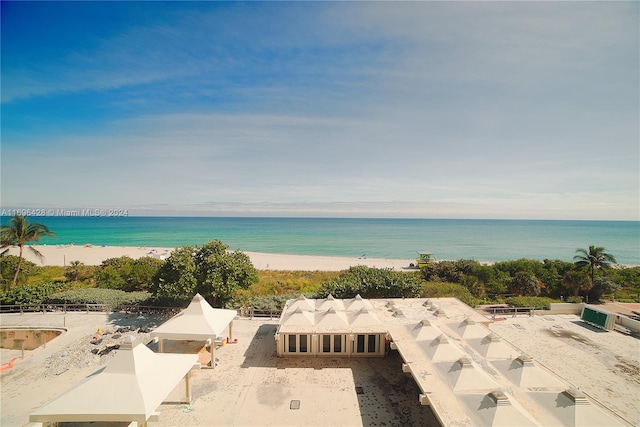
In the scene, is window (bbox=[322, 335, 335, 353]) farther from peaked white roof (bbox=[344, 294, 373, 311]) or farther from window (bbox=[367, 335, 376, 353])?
peaked white roof (bbox=[344, 294, 373, 311])

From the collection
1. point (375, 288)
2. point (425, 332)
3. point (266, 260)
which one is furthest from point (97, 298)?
point (266, 260)

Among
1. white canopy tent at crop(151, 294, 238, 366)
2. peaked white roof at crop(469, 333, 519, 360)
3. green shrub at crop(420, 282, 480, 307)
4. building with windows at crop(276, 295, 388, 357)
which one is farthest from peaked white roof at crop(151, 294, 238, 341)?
green shrub at crop(420, 282, 480, 307)

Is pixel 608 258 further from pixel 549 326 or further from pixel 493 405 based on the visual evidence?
pixel 493 405

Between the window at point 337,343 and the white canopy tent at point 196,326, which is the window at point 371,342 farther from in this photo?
the white canopy tent at point 196,326

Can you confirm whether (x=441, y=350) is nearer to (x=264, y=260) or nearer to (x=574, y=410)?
(x=574, y=410)

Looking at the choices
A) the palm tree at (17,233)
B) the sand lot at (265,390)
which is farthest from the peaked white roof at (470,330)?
the palm tree at (17,233)
